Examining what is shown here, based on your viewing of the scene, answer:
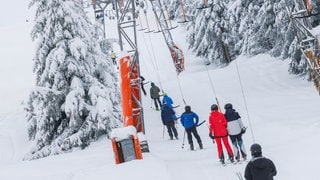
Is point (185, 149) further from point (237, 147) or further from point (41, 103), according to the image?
point (41, 103)

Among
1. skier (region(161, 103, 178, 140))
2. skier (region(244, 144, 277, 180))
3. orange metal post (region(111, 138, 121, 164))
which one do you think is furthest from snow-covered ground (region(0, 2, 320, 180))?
skier (region(244, 144, 277, 180))

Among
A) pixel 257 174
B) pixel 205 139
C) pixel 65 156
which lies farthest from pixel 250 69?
pixel 257 174

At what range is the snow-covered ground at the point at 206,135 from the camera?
39.5 feet

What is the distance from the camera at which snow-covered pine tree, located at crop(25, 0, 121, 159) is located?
70.2 ft

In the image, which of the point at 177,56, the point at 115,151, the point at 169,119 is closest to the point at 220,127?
the point at 115,151

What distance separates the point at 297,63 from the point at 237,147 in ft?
49.3

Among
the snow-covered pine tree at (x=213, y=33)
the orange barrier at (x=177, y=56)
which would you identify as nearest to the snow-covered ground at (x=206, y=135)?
the orange barrier at (x=177, y=56)

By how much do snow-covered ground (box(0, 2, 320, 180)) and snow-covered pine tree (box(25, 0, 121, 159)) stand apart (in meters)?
1.09

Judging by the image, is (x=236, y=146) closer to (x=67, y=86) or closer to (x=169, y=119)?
(x=169, y=119)

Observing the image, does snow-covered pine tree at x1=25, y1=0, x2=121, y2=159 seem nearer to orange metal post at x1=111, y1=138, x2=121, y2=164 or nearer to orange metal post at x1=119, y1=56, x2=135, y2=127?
orange metal post at x1=119, y1=56, x2=135, y2=127

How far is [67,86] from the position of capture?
72.8 ft

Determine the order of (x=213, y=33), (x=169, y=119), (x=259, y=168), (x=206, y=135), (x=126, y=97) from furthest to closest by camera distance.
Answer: (x=213, y=33), (x=206, y=135), (x=169, y=119), (x=126, y=97), (x=259, y=168)

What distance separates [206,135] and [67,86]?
7.03 meters

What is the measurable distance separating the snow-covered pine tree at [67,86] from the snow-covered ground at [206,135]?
1.09m
